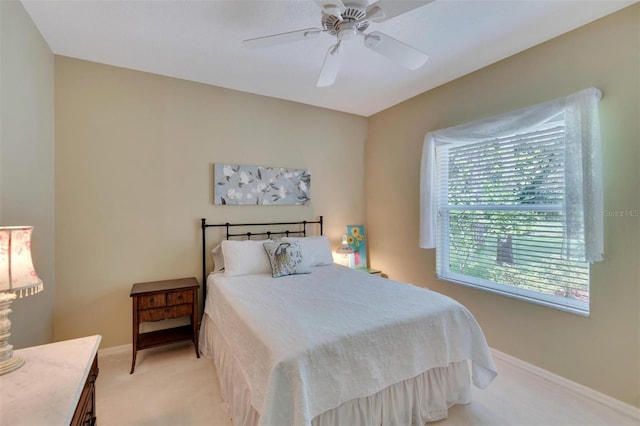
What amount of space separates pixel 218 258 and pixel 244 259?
14.9 inches

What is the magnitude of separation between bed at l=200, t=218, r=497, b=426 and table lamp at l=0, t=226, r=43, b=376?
3.24 feet

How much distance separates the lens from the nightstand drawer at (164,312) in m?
2.41

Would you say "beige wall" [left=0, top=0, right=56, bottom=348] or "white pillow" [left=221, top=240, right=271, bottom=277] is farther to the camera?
"white pillow" [left=221, top=240, right=271, bottom=277]

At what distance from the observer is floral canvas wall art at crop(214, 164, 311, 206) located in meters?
3.10

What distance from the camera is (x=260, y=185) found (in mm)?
3314

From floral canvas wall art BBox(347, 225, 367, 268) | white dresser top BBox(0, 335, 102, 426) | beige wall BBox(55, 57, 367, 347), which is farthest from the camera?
floral canvas wall art BBox(347, 225, 367, 268)

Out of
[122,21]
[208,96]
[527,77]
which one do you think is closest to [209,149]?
[208,96]

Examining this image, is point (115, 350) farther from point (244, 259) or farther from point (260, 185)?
point (260, 185)

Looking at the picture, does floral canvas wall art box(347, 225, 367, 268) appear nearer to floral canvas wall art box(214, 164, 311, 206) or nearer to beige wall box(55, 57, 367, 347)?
floral canvas wall art box(214, 164, 311, 206)

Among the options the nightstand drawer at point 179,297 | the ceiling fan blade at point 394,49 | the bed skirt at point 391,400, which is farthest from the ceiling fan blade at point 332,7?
the nightstand drawer at point 179,297

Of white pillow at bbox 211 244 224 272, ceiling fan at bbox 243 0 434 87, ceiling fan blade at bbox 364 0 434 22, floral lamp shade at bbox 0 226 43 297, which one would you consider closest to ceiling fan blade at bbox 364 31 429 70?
ceiling fan at bbox 243 0 434 87

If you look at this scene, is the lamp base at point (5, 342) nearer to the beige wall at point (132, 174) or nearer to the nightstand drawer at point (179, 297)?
the nightstand drawer at point (179, 297)

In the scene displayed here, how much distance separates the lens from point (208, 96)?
3.04m

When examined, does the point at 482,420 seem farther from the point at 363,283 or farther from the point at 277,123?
the point at 277,123
